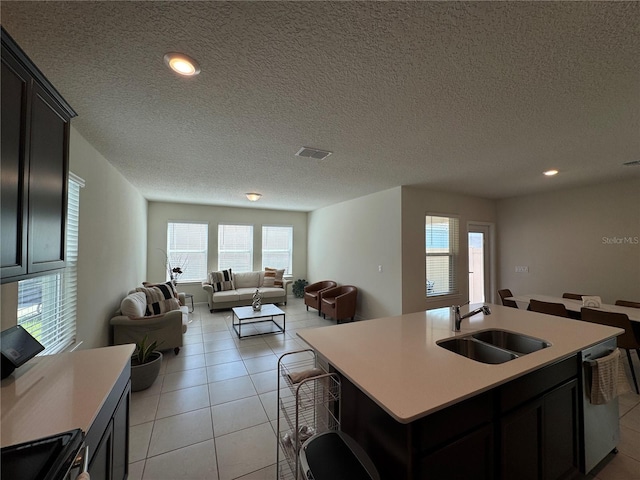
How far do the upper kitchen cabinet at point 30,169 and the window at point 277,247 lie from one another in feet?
19.5

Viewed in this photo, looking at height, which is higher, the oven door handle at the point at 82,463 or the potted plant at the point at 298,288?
the oven door handle at the point at 82,463

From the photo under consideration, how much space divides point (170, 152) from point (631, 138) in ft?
15.5

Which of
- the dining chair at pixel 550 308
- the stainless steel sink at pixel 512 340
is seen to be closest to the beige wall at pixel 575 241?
the dining chair at pixel 550 308

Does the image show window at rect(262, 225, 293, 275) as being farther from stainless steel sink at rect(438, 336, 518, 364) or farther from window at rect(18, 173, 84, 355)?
stainless steel sink at rect(438, 336, 518, 364)

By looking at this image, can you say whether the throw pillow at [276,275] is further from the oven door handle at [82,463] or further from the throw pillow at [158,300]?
the oven door handle at [82,463]

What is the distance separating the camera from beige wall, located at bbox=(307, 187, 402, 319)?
4.62 metres

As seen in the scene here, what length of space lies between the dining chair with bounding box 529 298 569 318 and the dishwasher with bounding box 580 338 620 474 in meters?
1.57

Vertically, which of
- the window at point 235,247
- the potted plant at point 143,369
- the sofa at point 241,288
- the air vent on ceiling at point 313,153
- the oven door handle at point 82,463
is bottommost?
the potted plant at point 143,369

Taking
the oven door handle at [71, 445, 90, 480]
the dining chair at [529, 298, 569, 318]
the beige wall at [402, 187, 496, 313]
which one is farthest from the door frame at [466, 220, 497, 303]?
the oven door handle at [71, 445, 90, 480]

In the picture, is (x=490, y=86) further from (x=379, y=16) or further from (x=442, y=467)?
(x=442, y=467)

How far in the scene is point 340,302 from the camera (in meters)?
5.02

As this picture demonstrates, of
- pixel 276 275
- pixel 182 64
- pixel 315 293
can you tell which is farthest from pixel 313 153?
pixel 276 275

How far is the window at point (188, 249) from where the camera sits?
21.3ft

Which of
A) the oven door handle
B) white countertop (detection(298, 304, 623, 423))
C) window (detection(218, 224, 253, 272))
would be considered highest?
window (detection(218, 224, 253, 272))
